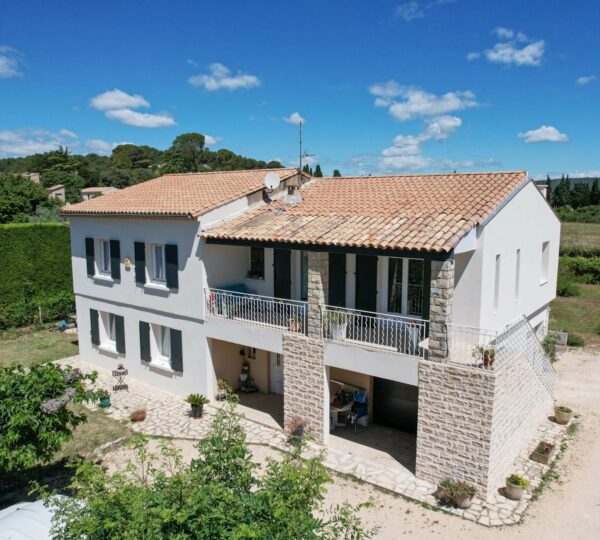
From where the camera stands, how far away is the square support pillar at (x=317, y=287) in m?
14.4

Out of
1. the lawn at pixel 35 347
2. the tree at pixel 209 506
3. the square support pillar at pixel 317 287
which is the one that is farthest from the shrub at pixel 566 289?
the tree at pixel 209 506

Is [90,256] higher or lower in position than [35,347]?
higher

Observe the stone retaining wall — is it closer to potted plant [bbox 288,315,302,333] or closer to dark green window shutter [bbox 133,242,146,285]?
potted plant [bbox 288,315,302,333]

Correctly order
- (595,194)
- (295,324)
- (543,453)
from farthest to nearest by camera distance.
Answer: (595,194)
(295,324)
(543,453)

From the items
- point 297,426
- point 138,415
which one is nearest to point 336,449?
point 297,426

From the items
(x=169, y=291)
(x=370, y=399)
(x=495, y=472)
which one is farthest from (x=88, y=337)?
(x=495, y=472)

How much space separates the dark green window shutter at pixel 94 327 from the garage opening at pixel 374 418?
11.6m

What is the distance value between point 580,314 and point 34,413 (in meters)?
30.4

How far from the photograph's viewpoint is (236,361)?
19.5 m

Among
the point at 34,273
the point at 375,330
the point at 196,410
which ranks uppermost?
the point at 375,330

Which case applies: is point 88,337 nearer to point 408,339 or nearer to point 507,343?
point 408,339

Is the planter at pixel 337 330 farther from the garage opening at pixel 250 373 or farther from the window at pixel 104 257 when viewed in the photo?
the window at pixel 104 257

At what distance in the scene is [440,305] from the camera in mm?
12164

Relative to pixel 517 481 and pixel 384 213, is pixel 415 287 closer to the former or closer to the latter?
pixel 384 213
